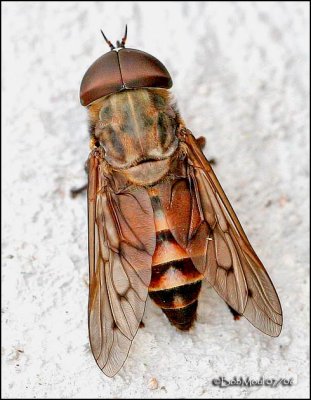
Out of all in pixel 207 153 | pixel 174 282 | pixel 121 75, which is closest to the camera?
pixel 174 282

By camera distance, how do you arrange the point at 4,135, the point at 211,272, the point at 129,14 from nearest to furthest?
1. the point at 211,272
2. the point at 4,135
3. the point at 129,14

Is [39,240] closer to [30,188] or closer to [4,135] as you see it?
[30,188]

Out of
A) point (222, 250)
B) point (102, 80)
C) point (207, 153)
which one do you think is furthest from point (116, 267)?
point (207, 153)

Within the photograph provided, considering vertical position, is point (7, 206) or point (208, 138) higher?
point (208, 138)

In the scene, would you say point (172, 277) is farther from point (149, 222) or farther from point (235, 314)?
point (235, 314)

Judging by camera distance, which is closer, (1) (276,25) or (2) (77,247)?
(2) (77,247)

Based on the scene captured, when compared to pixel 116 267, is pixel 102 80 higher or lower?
higher

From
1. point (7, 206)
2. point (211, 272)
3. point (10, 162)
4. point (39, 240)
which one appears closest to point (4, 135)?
point (10, 162)
